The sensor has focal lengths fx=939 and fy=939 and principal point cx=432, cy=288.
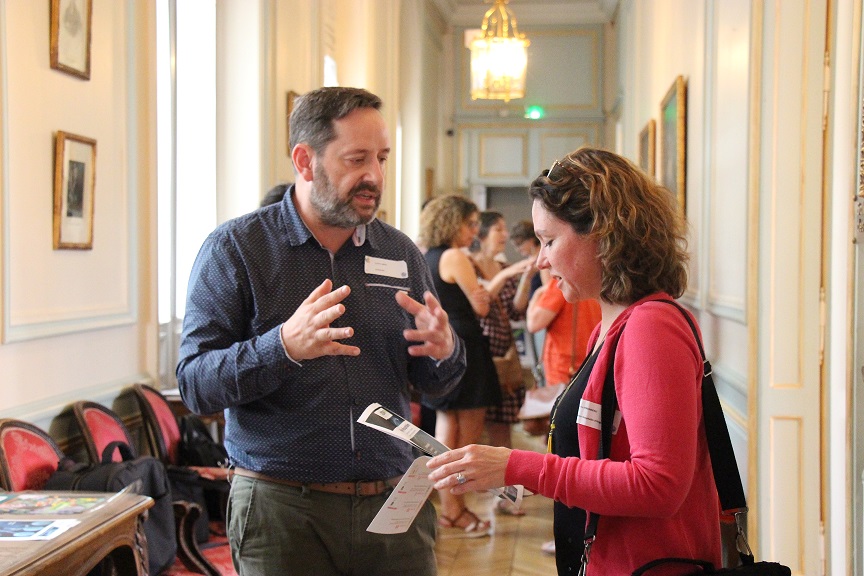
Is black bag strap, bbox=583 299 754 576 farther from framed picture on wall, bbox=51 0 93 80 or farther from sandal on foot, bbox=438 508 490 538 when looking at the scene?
sandal on foot, bbox=438 508 490 538

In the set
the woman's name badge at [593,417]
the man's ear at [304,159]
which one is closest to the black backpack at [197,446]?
the man's ear at [304,159]

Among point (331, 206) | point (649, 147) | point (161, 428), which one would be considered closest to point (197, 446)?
point (161, 428)

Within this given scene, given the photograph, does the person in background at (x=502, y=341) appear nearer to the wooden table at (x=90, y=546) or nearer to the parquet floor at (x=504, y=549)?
the parquet floor at (x=504, y=549)

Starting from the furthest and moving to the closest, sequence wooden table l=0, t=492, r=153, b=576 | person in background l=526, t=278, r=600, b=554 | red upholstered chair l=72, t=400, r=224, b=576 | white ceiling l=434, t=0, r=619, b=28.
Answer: white ceiling l=434, t=0, r=619, b=28
person in background l=526, t=278, r=600, b=554
red upholstered chair l=72, t=400, r=224, b=576
wooden table l=0, t=492, r=153, b=576

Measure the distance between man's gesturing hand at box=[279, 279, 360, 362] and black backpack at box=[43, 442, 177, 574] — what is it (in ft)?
4.64

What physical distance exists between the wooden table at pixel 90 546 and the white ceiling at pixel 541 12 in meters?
11.4

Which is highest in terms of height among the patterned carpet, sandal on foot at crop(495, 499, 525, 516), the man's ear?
the man's ear

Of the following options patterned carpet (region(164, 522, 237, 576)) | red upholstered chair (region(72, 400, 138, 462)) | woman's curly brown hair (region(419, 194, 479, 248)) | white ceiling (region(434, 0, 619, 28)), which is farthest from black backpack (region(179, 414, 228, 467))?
white ceiling (region(434, 0, 619, 28))

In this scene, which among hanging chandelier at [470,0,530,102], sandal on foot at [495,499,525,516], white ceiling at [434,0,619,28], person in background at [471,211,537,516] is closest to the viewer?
person in background at [471,211,537,516]

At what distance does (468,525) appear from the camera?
19.4 feet

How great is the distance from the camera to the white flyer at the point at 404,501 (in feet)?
6.25

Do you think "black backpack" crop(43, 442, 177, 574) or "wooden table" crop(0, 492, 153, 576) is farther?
"black backpack" crop(43, 442, 177, 574)

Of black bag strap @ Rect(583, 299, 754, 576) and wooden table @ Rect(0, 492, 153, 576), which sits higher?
black bag strap @ Rect(583, 299, 754, 576)

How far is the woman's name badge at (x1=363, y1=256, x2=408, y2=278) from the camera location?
8.01 feet
